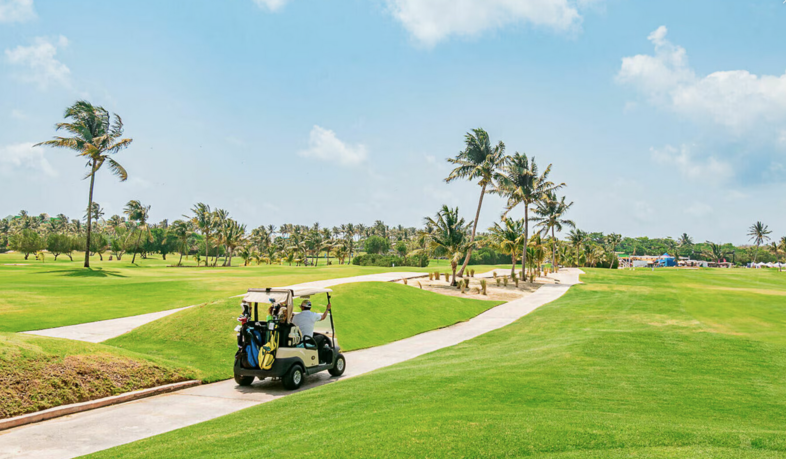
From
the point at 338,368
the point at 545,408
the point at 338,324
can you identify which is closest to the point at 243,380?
the point at 338,368

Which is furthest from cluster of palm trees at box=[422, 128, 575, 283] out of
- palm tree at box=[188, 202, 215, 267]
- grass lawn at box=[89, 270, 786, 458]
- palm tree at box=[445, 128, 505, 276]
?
palm tree at box=[188, 202, 215, 267]

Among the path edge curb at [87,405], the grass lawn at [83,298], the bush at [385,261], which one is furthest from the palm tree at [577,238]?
the path edge curb at [87,405]

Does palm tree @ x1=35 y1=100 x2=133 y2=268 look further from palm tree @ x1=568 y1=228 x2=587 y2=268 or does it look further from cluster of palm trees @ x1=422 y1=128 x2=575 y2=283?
palm tree @ x1=568 y1=228 x2=587 y2=268

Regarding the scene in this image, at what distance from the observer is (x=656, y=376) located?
35.8ft

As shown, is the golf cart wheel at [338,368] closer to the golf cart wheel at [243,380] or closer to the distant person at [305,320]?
the distant person at [305,320]

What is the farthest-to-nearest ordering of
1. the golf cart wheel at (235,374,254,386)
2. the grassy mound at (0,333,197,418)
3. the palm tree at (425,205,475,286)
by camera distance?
→ the palm tree at (425,205,475,286) < the golf cart wheel at (235,374,254,386) < the grassy mound at (0,333,197,418)

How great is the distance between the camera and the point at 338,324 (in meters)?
19.6

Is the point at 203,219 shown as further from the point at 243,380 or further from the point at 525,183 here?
the point at 243,380

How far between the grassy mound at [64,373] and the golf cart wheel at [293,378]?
3109 millimetres

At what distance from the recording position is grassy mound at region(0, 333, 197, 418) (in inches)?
374

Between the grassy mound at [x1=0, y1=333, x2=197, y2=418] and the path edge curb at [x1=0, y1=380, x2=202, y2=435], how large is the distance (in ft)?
0.58

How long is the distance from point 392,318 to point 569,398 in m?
14.7

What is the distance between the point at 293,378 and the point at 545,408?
665 cm

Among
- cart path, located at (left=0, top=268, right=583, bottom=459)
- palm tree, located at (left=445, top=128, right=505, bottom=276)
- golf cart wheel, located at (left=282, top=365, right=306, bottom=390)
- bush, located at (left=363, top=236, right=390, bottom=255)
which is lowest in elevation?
cart path, located at (left=0, top=268, right=583, bottom=459)
